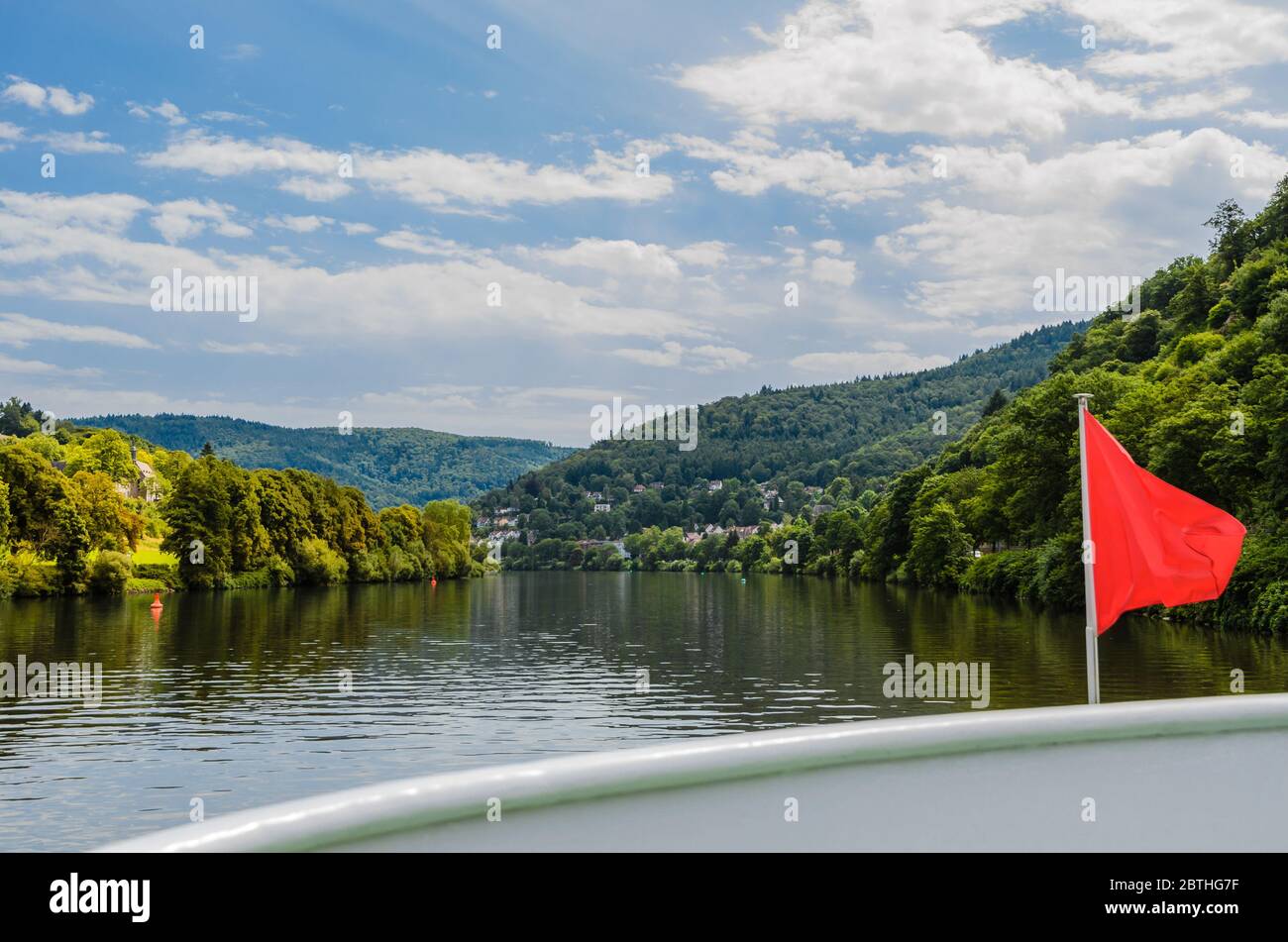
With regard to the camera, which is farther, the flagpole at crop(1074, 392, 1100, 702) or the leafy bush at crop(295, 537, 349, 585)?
the leafy bush at crop(295, 537, 349, 585)

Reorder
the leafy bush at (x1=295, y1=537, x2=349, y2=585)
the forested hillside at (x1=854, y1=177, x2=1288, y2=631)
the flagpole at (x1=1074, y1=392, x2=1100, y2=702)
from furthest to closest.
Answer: the leafy bush at (x1=295, y1=537, x2=349, y2=585)
the forested hillside at (x1=854, y1=177, x2=1288, y2=631)
the flagpole at (x1=1074, y1=392, x2=1100, y2=702)

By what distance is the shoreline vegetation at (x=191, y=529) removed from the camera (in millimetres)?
75000

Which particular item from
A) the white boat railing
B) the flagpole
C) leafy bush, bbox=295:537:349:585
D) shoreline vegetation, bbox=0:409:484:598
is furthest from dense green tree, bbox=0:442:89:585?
the white boat railing

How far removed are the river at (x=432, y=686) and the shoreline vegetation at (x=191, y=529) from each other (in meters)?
20.0

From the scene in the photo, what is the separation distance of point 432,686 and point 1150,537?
2461 cm

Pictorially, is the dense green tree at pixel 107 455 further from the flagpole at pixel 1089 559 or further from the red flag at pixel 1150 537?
the red flag at pixel 1150 537

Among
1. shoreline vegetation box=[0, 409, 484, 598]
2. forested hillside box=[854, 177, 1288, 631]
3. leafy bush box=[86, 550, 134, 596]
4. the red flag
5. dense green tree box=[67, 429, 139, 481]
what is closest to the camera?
the red flag

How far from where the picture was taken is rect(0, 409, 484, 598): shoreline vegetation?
75.0m

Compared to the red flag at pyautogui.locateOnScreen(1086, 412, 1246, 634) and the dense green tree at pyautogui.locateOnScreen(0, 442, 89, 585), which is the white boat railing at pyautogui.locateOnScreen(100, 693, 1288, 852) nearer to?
the red flag at pyautogui.locateOnScreen(1086, 412, 1246, 634)

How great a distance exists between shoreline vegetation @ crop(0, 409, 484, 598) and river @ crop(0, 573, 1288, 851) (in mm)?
19976

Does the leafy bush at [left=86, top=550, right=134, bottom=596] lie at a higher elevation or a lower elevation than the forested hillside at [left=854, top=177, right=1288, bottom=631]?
lower

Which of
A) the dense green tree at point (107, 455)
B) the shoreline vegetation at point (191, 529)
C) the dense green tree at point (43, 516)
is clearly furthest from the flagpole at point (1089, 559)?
the dense green tree at point (107, 455)

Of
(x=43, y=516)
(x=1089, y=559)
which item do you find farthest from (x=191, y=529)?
(x=1089, y=559)
